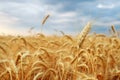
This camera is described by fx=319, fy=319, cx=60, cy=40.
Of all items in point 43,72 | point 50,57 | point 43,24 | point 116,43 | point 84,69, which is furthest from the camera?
point 43,24

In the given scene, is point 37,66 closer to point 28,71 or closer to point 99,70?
point 28,71

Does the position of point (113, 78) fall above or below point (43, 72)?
below

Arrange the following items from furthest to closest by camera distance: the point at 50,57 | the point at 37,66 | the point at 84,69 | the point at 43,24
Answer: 1. the point at 43,24
2. the point at 84,69
3. the point at 50,57
4. the point at 37,66

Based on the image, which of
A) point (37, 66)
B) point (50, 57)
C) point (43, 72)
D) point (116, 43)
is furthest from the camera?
point (116, 43)

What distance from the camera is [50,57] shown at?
3.63 m

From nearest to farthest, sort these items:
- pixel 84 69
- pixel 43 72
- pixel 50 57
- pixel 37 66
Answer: pixel 43 72 → pixel 37 66 → pixel 50 57 → pixel 84 69

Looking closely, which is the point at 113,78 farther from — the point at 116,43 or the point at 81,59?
the point at 116,43

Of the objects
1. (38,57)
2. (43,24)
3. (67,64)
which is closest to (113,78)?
(67,64)

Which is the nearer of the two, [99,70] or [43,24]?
[99,70]

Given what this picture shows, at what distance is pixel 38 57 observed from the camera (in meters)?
3.43

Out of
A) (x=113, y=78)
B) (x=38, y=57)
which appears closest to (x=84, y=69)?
(x=113, y=78)

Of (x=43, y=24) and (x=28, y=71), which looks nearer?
(x=28, y=71)

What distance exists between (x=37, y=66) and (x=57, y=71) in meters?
0.22

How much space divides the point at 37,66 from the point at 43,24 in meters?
3.78
